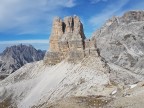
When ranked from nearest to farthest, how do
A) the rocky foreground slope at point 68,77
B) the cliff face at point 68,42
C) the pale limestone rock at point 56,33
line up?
the rocky foreground slope at point 68,77, the cliff face at point 68,42, the pale limestone rock at point 56,33

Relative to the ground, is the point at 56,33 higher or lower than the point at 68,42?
higher

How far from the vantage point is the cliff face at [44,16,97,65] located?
111812mm

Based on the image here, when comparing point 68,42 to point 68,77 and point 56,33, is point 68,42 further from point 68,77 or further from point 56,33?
point 68,77

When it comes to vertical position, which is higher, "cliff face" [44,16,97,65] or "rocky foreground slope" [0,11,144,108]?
"cliff face" [44,16,97,65]

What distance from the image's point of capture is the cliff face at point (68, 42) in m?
112

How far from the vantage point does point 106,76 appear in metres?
96.4

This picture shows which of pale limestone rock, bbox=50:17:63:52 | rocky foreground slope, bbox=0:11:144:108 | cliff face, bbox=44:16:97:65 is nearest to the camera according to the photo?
rocky foreground slope, bbox=0:11:144:108

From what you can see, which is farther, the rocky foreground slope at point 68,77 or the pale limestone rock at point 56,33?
the pale limestone rock at point 56,33

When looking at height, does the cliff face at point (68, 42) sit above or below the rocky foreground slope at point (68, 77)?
above

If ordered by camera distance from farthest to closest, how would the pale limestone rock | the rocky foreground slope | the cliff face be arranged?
the pale limestone rock → the cliff face → the rocky foreground slope

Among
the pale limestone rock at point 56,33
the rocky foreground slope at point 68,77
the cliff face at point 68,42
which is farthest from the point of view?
the pale limestone rock at point 56,33

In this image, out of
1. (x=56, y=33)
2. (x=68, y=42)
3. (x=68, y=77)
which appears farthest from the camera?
(x=56, y=33)

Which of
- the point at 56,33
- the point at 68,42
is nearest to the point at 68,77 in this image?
the point at 68,42

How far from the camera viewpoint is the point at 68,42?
118m
